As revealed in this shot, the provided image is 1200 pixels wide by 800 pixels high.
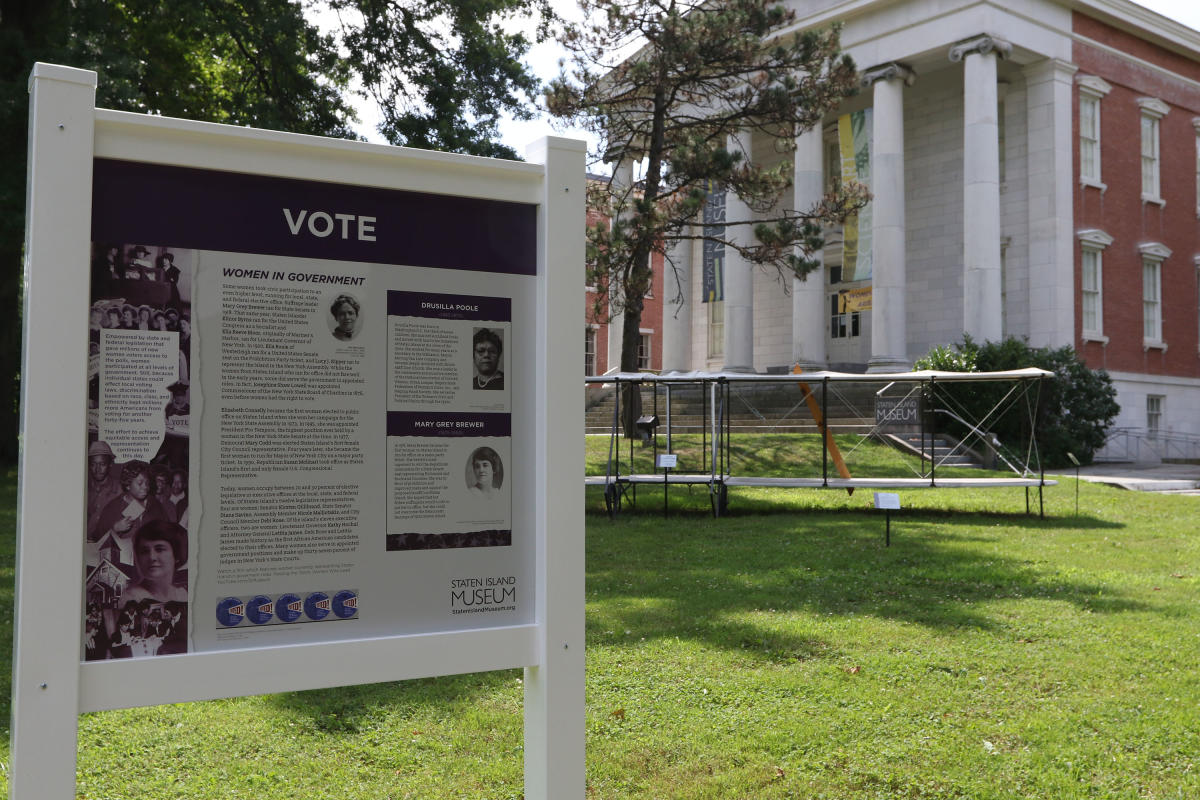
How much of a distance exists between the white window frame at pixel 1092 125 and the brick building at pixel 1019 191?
0.05 m

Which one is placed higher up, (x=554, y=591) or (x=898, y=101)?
(x=898, y=101)

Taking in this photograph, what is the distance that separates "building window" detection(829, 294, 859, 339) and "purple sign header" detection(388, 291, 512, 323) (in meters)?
33.9

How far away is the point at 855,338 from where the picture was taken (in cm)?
3675

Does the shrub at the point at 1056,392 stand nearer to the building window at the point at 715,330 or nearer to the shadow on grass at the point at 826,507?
the shadow on grass at the point at 826,507

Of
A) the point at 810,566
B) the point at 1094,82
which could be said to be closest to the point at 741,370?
the point at 1094,82

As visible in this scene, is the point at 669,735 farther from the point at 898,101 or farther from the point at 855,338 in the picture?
the point at 855,338

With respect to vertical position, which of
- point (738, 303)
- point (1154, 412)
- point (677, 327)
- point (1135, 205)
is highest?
point (1135, 205)

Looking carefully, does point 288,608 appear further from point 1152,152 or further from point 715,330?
point 715,330

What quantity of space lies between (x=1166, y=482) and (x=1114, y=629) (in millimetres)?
15717

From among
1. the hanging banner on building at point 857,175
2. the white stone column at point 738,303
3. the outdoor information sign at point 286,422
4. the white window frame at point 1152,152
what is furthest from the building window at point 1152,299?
the outdoor information sign at point 286,422

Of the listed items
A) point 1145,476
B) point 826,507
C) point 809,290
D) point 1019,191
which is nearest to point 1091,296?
point 1019,191

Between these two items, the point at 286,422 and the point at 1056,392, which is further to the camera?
the point at 1056,392

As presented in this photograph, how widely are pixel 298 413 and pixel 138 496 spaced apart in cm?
47

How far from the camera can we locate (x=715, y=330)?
4141cm
